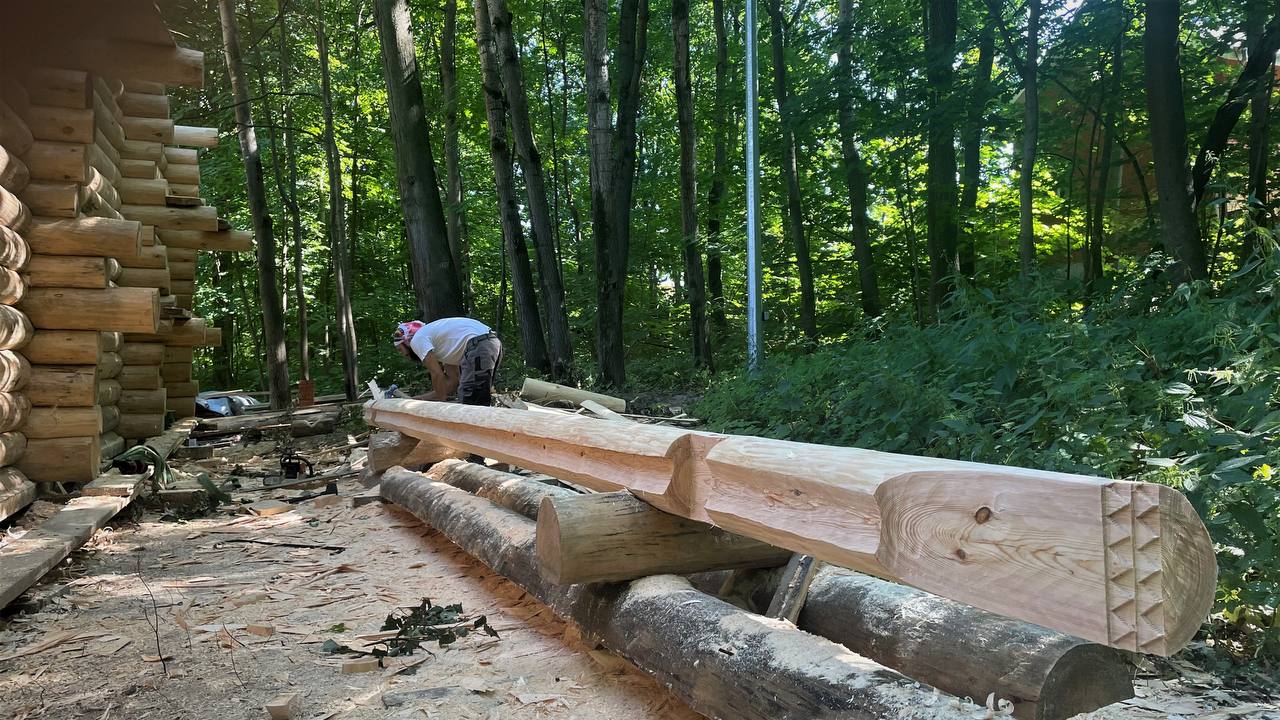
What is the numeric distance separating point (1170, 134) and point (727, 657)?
7686 millimetres

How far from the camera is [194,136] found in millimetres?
11688

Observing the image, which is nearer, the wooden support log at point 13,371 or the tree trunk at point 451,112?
the wooden support log at point 13,371

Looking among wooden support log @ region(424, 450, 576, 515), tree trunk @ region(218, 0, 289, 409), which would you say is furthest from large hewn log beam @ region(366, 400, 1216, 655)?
tree trunk @ region(218, 0, 289, 409)

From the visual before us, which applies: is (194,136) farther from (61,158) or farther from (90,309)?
(90,309)

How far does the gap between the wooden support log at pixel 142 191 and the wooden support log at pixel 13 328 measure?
174 inches

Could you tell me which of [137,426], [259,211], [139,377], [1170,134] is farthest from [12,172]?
[259,211]

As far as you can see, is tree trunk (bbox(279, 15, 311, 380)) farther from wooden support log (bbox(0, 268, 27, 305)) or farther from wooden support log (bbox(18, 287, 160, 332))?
wooden support log (bbox(0, 268, 27, 305))

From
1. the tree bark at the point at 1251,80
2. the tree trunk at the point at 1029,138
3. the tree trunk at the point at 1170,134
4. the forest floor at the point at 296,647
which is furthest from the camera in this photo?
the tree trunk at the point at 1029,138

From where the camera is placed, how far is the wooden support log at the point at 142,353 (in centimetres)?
1042

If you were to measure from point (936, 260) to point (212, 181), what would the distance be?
58.9 feet

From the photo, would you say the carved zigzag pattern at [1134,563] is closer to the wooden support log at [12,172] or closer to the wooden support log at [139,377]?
the wooden support log at [12,172]

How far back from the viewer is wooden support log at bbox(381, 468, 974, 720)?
2188 millimetres

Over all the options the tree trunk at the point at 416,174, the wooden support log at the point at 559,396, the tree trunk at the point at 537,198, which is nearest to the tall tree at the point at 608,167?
the tree trunk at the point at 537,198

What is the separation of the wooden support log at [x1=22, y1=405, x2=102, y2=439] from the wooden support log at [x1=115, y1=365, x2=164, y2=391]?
4195 millimetres
